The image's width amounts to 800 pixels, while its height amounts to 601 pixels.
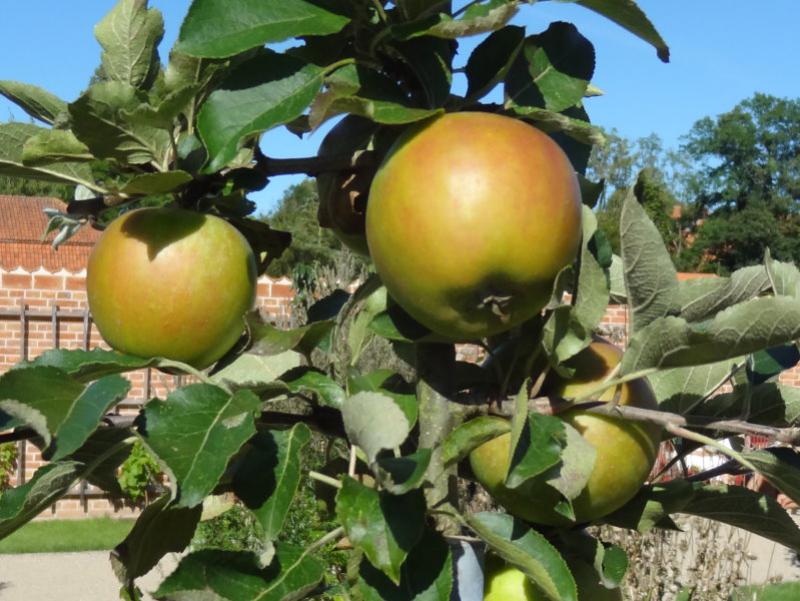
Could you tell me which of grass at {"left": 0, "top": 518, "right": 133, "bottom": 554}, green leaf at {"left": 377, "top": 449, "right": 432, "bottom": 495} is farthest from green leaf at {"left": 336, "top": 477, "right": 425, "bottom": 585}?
grass at {"left": 0, "top": 518, "right": 133, "bottom": 554}

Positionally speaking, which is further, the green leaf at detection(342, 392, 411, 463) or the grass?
the grass

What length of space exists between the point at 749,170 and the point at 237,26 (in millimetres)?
38301

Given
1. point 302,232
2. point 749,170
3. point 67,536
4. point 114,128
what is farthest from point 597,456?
point 749,170

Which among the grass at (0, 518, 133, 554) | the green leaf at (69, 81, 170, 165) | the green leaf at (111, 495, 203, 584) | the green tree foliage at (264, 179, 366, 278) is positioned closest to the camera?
the green leaf at (69, 81, 170, 165)

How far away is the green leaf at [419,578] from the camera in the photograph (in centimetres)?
85

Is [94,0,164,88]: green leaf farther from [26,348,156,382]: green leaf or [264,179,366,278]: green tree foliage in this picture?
[264,179,366,278]: green tree foliage

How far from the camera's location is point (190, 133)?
3.04ft

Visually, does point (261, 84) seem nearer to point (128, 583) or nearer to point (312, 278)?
point (128, 583)

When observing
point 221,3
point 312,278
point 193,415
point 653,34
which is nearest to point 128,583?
point 193,415

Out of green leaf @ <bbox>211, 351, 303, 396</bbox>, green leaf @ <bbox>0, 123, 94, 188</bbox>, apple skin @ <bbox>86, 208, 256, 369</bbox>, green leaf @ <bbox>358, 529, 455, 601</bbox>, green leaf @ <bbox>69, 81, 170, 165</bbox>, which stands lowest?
green leaf @ <bbox>358, 529, 455, 601</bbox>

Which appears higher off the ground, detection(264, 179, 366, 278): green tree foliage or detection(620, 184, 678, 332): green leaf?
detection(620, 184, 678, 332): green leaf

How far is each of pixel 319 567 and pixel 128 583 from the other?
0.19 m

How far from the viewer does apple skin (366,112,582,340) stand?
0.77 metres

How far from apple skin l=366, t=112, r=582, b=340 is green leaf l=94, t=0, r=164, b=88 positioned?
301 millimetres
